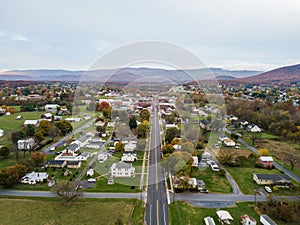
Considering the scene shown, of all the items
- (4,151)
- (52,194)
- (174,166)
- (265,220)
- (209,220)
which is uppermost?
(174,166)

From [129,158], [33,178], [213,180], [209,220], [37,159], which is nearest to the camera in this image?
[209,220]

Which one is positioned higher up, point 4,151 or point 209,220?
point 4,151

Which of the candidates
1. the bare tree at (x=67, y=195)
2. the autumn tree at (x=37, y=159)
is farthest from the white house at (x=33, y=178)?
the bare tree at (x=67, y=195)

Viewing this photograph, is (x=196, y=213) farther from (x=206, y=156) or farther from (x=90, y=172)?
(x=206, y=156)

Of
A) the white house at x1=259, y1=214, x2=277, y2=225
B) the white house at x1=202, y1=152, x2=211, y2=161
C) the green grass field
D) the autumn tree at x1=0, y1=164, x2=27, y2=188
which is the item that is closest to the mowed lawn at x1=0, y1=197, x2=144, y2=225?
the autumn tree at x1=0, y1=164, x2=27, y2=188

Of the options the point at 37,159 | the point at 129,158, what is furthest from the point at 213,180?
the point at 37,159

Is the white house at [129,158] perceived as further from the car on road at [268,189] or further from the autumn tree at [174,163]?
the car on road at [268,189]

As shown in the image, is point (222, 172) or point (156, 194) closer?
point (156, 194)
